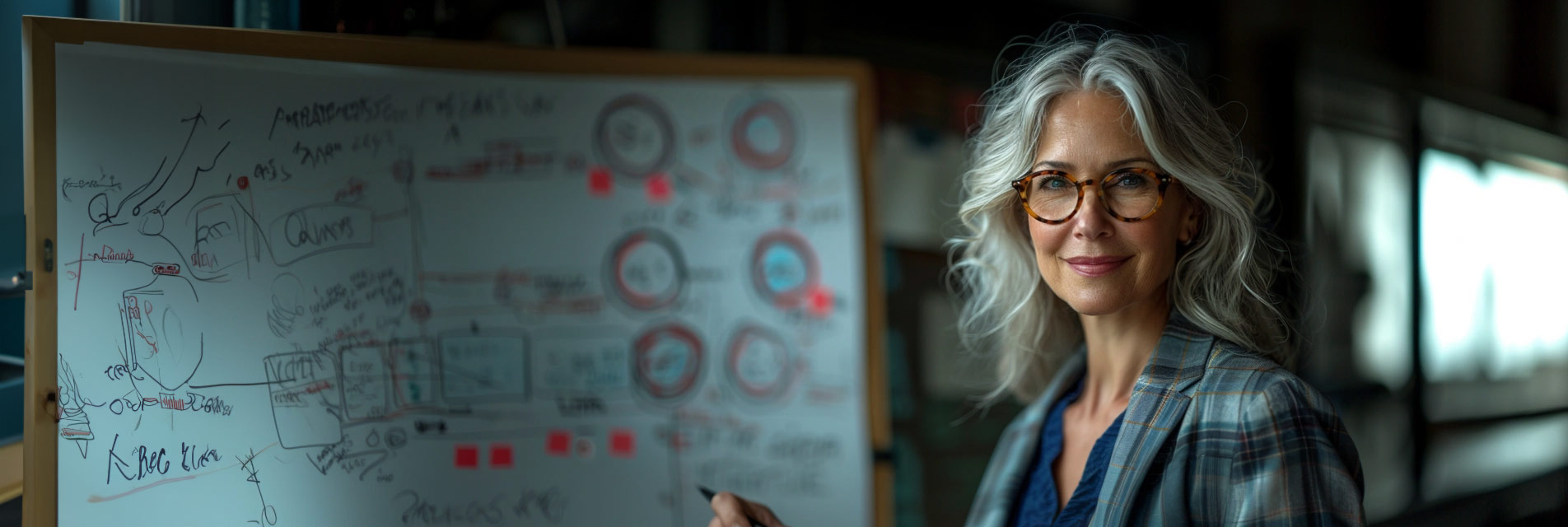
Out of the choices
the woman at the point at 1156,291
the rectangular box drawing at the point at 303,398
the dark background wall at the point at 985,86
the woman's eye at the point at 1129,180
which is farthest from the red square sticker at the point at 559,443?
the woman's eye at the point at 1129,180

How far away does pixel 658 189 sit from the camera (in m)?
1.93

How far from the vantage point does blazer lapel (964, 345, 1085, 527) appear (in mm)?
1071

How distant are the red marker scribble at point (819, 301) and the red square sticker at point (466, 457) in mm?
820

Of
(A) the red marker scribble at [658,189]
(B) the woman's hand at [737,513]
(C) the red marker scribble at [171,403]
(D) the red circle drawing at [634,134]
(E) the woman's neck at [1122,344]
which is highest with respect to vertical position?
(D) the red circle drawing at [634,134]

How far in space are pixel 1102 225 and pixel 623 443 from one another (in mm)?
1277

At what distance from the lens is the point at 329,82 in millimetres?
1362

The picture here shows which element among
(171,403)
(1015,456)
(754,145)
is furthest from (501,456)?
(1015,456)

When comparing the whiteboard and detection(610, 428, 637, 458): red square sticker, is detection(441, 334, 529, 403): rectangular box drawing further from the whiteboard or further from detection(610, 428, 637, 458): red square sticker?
detection(610, 428, 637, 458): red square sticker

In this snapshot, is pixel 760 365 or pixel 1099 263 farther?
pixel 760 365

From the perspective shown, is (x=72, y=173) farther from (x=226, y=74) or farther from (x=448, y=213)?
(x=448, y=213)

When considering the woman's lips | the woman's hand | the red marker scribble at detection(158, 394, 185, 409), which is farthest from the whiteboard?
the woman's lips

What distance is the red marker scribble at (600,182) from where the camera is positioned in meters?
1.83

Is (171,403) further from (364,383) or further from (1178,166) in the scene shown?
(1178,166)

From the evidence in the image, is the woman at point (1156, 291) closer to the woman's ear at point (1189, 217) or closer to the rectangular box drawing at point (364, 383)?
the woman's ear at point (1189, 217)
